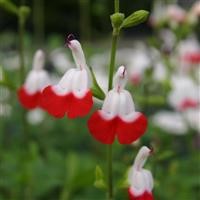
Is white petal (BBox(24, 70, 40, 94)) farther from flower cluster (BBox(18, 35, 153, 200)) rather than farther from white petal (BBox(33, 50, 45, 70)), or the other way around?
flower cluster (BBox(18, 35, 153, 200))

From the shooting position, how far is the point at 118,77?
5.35 feet

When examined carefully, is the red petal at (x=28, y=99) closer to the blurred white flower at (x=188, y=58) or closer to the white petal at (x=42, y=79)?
the white petal at (x=42, y=79)

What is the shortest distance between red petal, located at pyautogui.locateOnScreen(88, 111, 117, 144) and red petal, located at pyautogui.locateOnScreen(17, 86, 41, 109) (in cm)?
56

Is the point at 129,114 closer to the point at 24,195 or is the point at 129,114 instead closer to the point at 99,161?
the point at 24,195

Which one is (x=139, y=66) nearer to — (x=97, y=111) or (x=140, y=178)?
(x=140, y=178)

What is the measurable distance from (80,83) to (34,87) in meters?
0.54

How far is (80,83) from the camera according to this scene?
162cm

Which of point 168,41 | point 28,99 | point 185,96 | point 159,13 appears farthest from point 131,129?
point 168,41

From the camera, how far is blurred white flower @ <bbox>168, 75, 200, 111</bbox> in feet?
10.6

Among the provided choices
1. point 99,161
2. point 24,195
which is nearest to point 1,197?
point 24,195

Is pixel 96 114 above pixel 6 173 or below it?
above

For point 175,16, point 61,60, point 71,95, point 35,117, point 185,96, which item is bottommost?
point 35,117

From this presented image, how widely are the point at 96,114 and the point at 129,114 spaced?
75 millimetres

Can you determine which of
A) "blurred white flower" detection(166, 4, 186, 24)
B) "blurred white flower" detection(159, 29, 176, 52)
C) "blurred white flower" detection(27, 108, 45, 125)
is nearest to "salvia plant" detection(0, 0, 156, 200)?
"blurred white flower" detection(159, 29, 176, 52)
